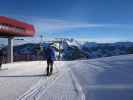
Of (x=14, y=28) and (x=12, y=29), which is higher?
(x=14, y=28)

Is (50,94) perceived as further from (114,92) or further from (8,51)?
(8,51)

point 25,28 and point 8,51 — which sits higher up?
point 25,28

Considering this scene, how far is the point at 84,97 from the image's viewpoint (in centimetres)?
816

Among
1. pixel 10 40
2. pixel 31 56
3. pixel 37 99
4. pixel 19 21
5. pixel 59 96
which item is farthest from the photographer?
pixel 31 56

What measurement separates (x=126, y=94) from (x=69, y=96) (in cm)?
166

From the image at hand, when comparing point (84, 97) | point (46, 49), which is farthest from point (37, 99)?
point (46, 49)

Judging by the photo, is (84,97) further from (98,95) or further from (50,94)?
(50,94)

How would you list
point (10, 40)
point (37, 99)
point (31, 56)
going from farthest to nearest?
1. point (31, 56)
2. point (10, 40)
3. point (37, 99)

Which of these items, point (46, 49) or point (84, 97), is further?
point (46, 49)

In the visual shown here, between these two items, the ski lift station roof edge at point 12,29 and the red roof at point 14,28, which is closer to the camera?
the red roof at point 14,28

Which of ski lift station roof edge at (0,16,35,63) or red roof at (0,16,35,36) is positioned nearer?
red roof at (0,16,35,36)

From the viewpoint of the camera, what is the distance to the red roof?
26.8m

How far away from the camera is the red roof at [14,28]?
2676 centimetres

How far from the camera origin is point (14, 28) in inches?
1179
